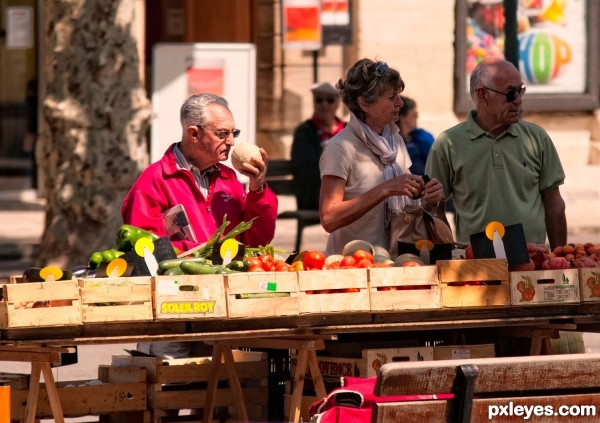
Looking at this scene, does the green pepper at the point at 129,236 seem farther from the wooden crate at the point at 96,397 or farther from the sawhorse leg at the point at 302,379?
the sawhorse leg at the point at 302,379

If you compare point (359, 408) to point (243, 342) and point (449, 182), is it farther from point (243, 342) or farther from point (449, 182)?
point (449, 182)

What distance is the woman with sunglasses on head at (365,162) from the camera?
6758 mm

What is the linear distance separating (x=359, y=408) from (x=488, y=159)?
2.42m

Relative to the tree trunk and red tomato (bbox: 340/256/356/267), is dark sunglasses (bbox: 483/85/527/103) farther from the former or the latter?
the tree trunk

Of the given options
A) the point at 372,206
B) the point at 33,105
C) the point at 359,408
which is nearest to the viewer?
the point at 359,408

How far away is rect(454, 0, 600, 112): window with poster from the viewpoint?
65.6 feet

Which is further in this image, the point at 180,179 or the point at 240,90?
the point at 240,90

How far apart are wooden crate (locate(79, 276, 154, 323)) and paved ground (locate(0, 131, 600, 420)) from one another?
8800 millimetres

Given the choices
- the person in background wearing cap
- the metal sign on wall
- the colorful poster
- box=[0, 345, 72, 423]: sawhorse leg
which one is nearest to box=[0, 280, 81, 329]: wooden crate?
box=[0, 345, 72, 423]: sawhorse leg

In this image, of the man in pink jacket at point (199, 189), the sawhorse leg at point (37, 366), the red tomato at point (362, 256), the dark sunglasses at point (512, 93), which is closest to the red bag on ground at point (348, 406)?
the red tomato at point (362, 256)

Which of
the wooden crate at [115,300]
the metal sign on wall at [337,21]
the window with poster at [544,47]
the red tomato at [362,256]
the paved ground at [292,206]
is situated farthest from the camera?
the window with poster at [544,47]

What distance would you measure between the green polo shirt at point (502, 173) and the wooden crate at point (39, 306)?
2335 millimetres

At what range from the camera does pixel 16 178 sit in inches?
824

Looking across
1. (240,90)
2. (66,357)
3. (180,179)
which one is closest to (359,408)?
(66,357)
